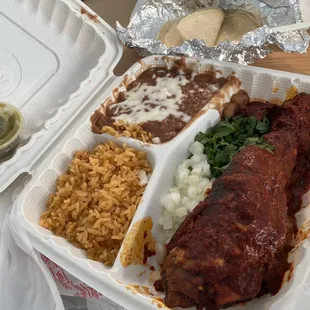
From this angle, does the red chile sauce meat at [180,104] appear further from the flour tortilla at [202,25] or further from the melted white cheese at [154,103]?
the flour tortilla at [202,25]

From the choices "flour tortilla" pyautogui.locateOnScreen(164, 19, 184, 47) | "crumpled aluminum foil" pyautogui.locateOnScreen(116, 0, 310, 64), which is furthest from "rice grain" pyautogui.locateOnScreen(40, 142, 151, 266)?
"flour tortilla" pyautogui.locateOnScreen(164, 19, 184, 47)

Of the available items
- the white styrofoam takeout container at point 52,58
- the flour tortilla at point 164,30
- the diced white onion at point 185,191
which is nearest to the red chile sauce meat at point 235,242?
the diced white onion at point 185,191

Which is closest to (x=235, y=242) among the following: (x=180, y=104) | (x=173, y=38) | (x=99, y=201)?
(x=99, y=201)

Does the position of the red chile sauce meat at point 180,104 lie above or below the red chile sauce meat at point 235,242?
above

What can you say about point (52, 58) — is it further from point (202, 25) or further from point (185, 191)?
point (185, 191)

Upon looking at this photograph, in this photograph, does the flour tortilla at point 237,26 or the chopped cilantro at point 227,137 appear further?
the flour tortilla at point 237,26

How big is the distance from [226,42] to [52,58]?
1.01 metres

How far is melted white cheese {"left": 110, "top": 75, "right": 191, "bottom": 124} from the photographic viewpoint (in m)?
2.12

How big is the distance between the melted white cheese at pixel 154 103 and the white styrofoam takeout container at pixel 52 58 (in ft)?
0.61

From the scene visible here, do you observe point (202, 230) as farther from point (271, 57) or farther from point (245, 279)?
point (271, 57)

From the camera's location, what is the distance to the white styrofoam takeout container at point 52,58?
7.47ft

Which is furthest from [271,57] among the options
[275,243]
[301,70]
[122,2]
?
[275,243]

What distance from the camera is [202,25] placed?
2.53 m

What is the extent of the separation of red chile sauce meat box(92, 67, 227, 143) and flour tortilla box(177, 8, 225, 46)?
300 mm
